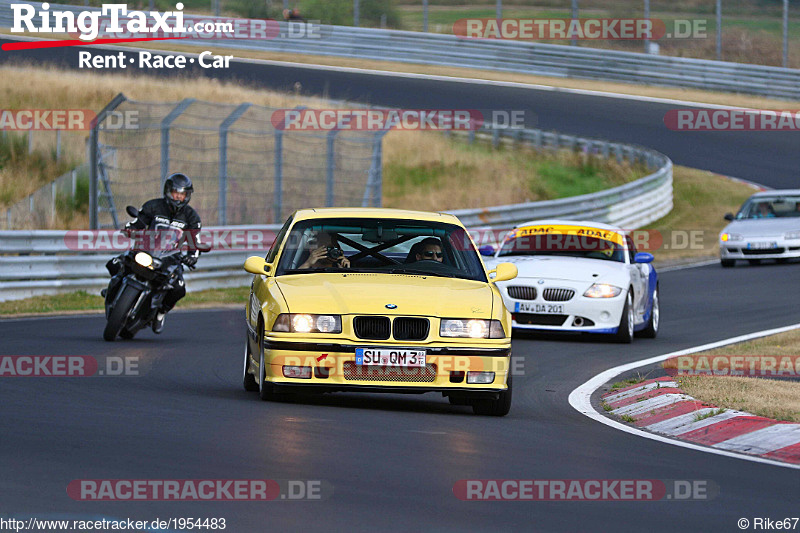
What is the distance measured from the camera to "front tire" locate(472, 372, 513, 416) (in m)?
9.97

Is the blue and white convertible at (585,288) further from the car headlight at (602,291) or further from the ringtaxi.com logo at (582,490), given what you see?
the ringtaxi.com logo at (582,490)

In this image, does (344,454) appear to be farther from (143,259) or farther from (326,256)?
(143,259)

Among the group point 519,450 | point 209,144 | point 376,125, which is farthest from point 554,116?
point 519,450

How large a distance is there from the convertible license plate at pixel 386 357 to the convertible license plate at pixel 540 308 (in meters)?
6.54

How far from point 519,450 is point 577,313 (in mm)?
7734

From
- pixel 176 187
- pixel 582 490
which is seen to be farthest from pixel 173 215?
pixel 582 490

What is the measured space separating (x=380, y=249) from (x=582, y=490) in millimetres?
4029

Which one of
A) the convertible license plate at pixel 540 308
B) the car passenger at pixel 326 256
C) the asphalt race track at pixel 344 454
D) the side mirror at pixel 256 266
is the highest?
the car passenger at pixel 326 256

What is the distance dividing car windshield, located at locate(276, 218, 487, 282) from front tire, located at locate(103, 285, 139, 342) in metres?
3.81

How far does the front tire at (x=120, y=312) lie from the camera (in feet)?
46.8

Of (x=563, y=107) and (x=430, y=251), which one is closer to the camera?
(x=430, y=251)

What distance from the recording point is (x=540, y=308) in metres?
16.0

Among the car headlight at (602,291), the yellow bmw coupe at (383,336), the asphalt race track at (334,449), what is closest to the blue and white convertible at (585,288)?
the car headlight at (602,291)

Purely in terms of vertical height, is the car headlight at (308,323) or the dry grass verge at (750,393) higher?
the car headlight at (308,323)
